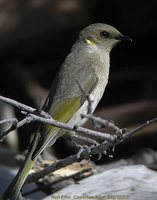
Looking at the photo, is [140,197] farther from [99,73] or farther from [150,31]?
[150,31]

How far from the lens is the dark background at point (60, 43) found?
8320 mm

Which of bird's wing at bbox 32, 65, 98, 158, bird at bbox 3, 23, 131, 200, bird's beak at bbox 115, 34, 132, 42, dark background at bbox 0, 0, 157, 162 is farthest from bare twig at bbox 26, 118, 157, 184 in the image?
dark background at bbox 0, 0, 157, 162

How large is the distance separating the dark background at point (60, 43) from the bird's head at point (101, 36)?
76.4 inches

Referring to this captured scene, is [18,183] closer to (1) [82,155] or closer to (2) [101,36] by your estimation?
(1) [82,155]

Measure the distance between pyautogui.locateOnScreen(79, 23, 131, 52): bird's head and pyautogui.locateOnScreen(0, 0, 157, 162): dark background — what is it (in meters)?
1.94

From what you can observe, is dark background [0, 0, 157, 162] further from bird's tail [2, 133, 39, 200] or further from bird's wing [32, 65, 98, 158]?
bird's tail [2, 133, 39, 200]

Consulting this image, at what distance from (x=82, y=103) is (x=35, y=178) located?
627 millimetres

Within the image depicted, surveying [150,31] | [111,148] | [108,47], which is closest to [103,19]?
[150,31]

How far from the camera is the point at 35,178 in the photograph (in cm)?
550

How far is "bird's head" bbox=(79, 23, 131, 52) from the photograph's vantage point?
6047 millimetres

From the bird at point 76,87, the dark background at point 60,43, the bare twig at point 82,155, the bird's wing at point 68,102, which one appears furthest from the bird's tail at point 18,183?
the dark background at point 60,43

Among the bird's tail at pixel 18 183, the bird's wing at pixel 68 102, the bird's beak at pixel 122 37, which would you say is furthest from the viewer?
the bird's beak at pixel 122 37

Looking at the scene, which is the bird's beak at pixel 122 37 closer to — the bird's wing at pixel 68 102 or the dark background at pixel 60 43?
the bird's wing at pixel 68 102

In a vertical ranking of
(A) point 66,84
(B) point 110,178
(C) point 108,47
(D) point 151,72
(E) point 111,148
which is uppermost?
(D) point 151,72
